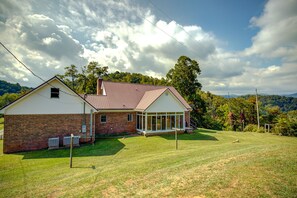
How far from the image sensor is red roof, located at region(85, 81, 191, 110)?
20000 millimetres

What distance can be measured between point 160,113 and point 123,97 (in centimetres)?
556

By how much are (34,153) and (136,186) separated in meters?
11.3

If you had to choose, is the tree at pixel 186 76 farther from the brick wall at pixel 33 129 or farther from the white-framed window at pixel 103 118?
the brick wall at pixel 33 129

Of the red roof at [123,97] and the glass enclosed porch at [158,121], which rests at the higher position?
the red roof at [123,97]

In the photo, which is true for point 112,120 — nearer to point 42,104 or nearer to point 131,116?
point 131,116

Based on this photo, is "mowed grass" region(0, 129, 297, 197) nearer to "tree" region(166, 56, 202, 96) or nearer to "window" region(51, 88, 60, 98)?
"window" region(51, 88, 60, 98)

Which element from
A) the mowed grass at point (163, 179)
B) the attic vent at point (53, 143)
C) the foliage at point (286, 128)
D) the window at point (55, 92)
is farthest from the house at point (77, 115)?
the foliage at point (286, 128)

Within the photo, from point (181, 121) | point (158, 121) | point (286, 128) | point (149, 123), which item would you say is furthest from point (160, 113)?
point (286, 128)

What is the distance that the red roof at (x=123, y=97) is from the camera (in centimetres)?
2000

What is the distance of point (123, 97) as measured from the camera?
73.4ft

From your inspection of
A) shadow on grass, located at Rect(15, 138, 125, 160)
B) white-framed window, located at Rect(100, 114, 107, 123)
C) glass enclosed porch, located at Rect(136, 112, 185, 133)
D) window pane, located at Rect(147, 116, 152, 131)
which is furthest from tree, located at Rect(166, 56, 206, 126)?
shadow on grass, located at Rect(15, 138, 125, 160)

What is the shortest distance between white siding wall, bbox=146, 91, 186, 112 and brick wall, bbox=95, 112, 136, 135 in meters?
3.23

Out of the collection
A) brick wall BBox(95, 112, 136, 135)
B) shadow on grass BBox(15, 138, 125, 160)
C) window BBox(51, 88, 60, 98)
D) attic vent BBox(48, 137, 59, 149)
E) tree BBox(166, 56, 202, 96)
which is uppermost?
tree BBox(166, 56, 202, 96)

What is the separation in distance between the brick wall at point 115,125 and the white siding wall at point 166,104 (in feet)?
10.6
